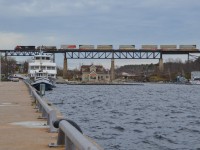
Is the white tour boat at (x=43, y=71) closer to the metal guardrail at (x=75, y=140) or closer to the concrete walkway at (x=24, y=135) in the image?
the concrete walkway at (x=24, y=135)

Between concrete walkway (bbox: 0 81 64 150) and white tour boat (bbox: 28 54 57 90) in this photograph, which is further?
white tour boat (bbox: 28 54 57 90)

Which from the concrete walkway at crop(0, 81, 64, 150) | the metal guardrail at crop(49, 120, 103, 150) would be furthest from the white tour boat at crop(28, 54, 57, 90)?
the metal guardrail at crop(49, 120, 103, 150)

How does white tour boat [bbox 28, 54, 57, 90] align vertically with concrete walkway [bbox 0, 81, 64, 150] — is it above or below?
above

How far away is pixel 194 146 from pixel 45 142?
380 inches

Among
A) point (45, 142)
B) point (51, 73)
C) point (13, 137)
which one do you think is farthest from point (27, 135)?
point (51, 73)

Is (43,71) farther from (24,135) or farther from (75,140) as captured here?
(75,140)

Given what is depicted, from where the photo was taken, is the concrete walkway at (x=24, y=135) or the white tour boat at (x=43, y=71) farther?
the white tour boat at (x=43, y=71)

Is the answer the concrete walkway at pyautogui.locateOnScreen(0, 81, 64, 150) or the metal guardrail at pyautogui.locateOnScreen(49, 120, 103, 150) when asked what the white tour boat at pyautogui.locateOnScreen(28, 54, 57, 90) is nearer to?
the concrete walkway at pyautogui.locateOnScreen(0, 81, 64, 150)

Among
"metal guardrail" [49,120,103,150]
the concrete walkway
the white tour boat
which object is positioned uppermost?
the white tour boat

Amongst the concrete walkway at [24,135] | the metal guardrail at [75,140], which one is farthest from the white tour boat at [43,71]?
the metal guardrail at [75,140]

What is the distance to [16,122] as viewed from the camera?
59.6ft

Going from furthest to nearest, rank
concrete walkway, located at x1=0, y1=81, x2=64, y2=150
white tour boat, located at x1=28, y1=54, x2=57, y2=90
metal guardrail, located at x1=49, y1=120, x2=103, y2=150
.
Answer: white tour boat, located at x1=28, y1=54, x2=57, y2=90 → concrete walkway, located at x1=0, y1=81, x2=64, y2=150 → metal guardrail, located at x1=49, y1=120, x2=103, y2=150

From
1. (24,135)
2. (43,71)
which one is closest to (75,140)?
(24,135)

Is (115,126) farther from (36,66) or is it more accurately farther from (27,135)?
(36,66)
